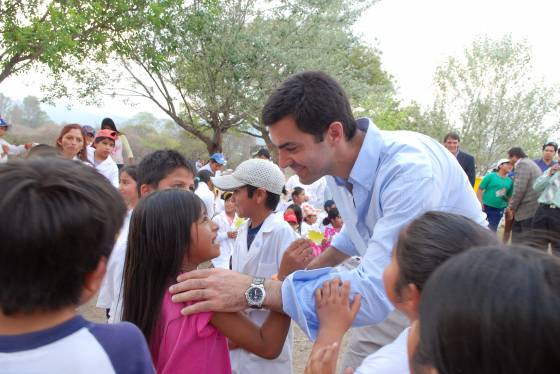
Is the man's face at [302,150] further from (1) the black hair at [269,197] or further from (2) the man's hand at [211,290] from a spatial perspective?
(1) the black hair at [269,197]

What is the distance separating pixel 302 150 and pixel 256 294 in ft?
2.45

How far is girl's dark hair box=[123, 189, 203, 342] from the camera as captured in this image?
169cm

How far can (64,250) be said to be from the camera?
102 cm

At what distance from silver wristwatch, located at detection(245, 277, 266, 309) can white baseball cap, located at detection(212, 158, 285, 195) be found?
1332 millimetres

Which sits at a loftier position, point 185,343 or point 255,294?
point 255,294

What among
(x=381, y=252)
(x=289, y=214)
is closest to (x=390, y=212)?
(x=381, y=252)

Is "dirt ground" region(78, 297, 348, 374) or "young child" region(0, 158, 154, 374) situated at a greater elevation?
"young child" region(0, 158, 154, 374)

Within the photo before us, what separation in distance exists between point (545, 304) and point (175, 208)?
1.32m

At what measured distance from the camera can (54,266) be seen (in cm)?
102

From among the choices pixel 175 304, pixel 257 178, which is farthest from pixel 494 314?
pixel 257 178

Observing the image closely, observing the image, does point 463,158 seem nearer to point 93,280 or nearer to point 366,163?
point 366,163

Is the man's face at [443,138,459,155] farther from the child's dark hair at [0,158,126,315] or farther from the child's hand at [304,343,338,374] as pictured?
the child's dark hair at [0,158,126,315]

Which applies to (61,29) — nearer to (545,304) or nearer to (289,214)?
(289,214)

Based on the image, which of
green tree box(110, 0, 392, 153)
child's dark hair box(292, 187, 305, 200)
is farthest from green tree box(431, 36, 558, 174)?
child's dark hair box(292, 187, 305, 200)
